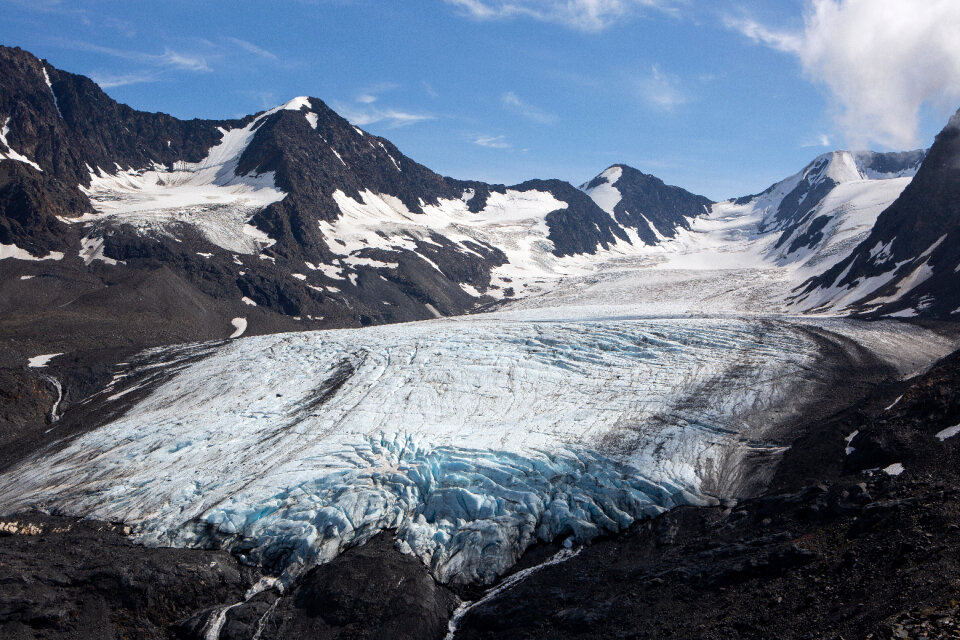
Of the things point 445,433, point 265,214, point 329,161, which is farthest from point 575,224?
point 445,433

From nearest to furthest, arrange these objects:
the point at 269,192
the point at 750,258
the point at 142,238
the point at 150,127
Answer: the point at 142,238 < the point at 269,192 < the point at 750,258 < the point at 150,127

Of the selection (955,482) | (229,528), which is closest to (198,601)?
(229,528)

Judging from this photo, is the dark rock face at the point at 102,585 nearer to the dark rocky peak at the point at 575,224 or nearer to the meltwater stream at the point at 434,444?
the meltwater stream at the point at 434,444

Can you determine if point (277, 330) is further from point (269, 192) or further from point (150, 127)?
point (150, 127)

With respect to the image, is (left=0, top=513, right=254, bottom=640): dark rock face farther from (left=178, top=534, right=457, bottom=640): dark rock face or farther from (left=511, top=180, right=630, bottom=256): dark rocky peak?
(left=511, top=180, right=630, bottom=256): dark rocky peak

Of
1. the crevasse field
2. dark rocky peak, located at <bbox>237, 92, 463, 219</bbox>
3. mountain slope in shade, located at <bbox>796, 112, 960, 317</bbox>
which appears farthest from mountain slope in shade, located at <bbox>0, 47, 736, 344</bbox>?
mountain slope in shade, located at <bbox>796, 112, 960, 317</bbox>

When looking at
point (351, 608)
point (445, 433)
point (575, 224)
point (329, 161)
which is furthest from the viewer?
point (575, 224)

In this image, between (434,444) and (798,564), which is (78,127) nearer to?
(434,444)
